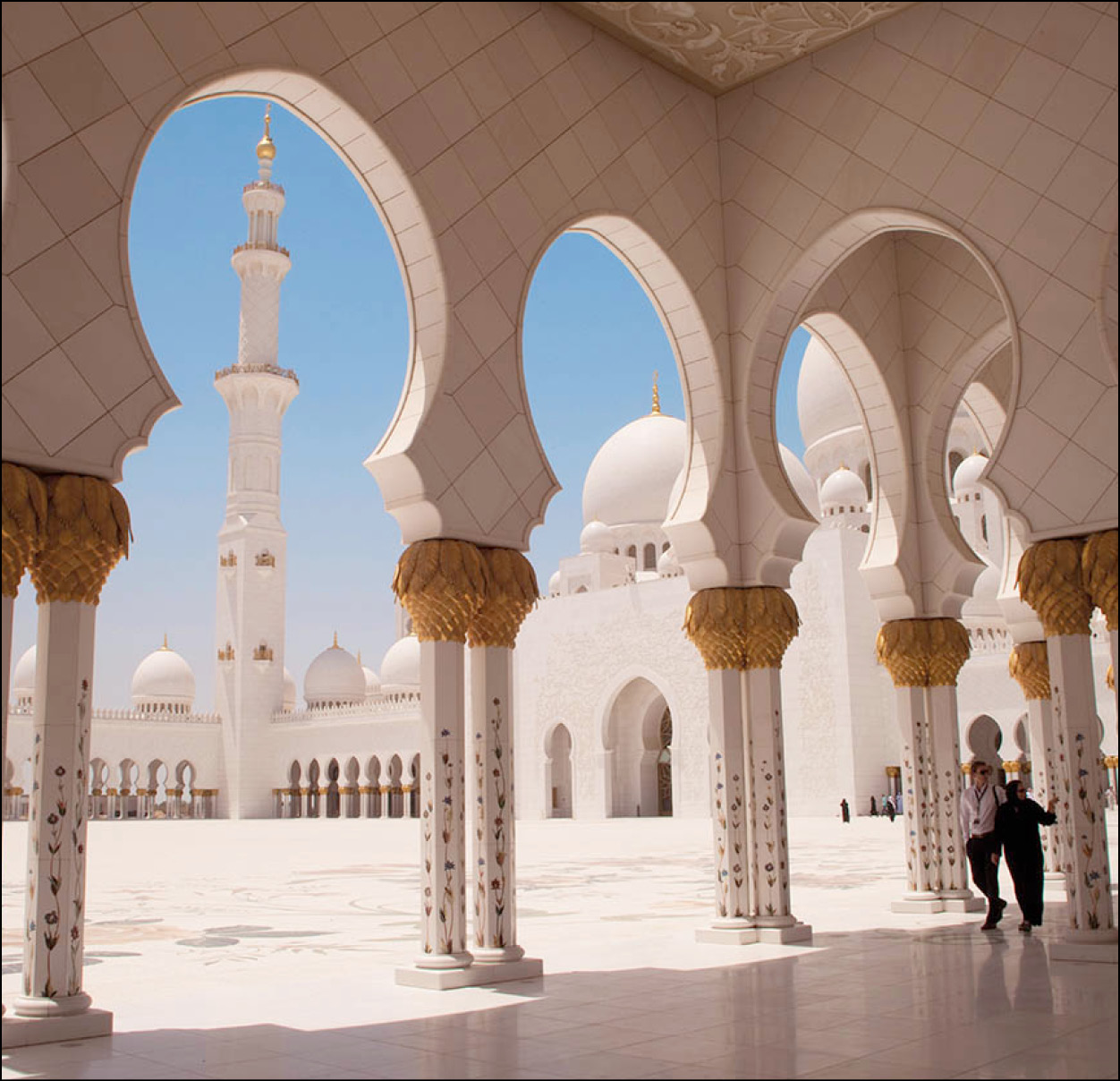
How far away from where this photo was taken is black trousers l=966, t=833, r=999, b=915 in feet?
20.3

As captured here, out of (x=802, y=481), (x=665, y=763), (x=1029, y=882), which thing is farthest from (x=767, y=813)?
(x=802, y=481)

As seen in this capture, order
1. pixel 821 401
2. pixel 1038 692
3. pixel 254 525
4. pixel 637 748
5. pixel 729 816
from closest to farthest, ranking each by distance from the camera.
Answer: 1. pixel 729 816
2. pixel 1038 692
3. pixel 637 748
4. pixel 821 401
5. pixel 254 525

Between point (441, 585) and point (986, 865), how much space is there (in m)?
3.28

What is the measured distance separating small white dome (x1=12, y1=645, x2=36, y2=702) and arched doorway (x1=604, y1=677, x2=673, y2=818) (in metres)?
14.2

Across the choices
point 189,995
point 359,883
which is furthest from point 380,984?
point 359,883

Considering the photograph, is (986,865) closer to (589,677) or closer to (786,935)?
(786,935)

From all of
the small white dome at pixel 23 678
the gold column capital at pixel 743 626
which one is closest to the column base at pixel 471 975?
the gold column capital at pixel 743 626

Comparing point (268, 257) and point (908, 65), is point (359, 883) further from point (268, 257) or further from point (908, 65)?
point (268, 257)

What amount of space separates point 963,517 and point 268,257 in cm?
1514

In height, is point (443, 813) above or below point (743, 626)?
below

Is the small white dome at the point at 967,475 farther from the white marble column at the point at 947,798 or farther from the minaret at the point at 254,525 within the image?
the white marble column at the point at 947,798

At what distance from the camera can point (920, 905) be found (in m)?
7.10

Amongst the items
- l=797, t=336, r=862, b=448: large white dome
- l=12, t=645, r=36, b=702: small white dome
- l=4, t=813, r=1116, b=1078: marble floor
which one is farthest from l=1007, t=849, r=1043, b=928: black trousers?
l=12, t=645, r=36, b=702: small white dome

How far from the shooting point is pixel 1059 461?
5.16 metres
